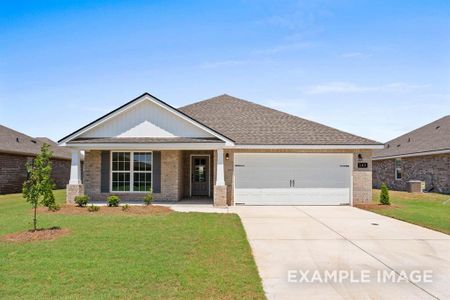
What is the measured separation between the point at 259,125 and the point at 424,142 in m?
14.9

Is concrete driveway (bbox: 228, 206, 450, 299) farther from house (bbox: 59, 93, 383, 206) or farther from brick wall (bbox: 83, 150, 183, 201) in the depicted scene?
brick wall (bbox: 83, 150, 183, 201)

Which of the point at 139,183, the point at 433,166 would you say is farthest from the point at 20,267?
the point at 433,166

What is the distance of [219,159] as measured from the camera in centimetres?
1631

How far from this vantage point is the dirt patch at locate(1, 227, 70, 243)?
28.8 ft

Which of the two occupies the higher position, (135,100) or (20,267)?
(135,100)

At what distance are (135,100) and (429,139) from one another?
21987 millimetres

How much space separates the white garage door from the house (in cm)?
5

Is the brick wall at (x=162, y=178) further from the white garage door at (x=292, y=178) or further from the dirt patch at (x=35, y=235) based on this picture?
the dirt patch at (x=35, y=235)

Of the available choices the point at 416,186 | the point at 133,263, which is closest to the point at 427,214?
the point at 416,186

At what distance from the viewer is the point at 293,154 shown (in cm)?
1697

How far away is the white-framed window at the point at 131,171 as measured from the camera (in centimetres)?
1744

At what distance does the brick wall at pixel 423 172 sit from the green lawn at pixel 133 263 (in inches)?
718

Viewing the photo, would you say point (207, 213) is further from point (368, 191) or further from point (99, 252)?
point (368, 191)

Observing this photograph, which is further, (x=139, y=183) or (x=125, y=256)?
(x=139, y=183)
